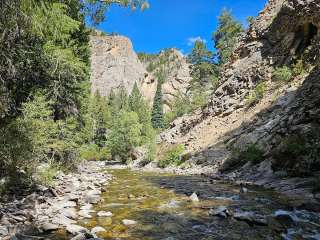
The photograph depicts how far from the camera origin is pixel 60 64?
42.9ft

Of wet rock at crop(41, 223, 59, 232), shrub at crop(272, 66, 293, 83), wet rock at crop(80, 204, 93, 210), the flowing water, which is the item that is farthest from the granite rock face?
wet rock at crop(41, 223, 59, 232)

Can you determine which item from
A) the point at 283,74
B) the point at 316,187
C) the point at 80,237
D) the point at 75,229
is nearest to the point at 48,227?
the point at 75,229

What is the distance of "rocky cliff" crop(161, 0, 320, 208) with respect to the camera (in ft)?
48.8

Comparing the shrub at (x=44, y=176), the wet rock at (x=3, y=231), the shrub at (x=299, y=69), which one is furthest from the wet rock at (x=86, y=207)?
the shrub at (x=299, y=69)

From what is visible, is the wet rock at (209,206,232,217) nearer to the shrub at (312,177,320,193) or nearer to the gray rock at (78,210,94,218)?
the gray rock at (78,210,94,218)

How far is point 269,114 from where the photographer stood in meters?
25.8

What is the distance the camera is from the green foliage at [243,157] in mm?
18812

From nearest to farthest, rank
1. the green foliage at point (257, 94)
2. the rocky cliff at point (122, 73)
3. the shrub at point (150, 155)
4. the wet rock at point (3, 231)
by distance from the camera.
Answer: the wet rock at point (3, 231), the green foliage at point (257, 94), the shrub at point (150, 155), the rocky cliff at point (122, 73)

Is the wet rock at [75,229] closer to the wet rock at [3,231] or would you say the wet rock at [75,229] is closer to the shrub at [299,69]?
the wet rock at [3,231]

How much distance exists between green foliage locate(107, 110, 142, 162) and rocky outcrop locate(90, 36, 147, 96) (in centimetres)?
9532

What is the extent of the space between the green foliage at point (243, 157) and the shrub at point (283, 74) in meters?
11.3

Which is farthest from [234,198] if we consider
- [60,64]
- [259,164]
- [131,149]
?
[131,149]

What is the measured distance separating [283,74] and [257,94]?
2.75m

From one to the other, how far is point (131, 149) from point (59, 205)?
38374 mm
